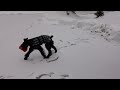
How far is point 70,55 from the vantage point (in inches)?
331

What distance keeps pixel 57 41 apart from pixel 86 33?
217 cm

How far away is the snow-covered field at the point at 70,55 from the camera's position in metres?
6.91

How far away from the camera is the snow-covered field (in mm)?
6914

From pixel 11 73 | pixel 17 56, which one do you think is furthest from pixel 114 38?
pixel 11 73

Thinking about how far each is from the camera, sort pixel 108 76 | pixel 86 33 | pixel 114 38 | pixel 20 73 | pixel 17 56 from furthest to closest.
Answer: pixel 86 33 < pixel 114 38 < pixel 17 56 < pixel 20 73 < pixel 108 76

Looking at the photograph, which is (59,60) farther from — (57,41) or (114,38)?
(114,38)

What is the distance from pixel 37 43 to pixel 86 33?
15.2 ft

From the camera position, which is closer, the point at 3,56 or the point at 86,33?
the point at 3,56

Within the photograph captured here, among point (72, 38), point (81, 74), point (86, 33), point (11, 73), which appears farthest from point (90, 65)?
point (86, 33)

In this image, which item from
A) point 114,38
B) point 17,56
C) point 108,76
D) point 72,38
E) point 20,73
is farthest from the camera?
point 72,38

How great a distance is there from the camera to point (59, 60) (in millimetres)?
7945

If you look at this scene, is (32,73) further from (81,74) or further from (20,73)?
(81,74)

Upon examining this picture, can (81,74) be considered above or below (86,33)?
below

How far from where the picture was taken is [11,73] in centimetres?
711
